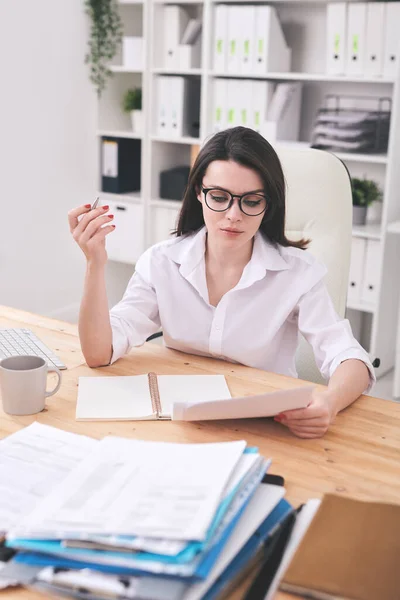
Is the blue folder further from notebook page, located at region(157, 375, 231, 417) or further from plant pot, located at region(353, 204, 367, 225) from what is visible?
plant pot, located at region(353, 204, 367, 225)

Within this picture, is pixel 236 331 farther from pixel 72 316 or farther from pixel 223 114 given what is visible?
pixel 72 316

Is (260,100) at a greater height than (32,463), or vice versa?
(260,100)

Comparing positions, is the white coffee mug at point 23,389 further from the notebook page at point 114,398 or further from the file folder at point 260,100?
the file folder at point 260,100

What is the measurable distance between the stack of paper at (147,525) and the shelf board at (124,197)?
3138mm

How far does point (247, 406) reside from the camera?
1189 millimetres

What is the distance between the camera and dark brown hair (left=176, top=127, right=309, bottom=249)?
159 centimetres

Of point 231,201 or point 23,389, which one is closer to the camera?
point 23,389

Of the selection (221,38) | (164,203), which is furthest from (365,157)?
(164,203)

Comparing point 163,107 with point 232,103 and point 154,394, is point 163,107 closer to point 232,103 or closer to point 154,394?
point 232,103

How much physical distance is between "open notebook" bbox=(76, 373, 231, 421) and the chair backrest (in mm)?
571

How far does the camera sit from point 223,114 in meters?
3.62

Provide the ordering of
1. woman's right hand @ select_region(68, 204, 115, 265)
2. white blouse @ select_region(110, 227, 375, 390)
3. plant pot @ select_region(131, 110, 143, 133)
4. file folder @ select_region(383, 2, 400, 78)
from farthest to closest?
plant pot @ select_region(131, 110, 143, 133), file folder @ select_region(383, 2, 400, 78), white blouse @ select_region(110, 227, 375, 390), woman's right hand @ select_region(68, 204, 115, 265)

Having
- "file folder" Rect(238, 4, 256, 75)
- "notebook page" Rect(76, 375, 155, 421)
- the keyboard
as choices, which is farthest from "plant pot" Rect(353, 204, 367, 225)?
"notebook page" Rect(76, 375, 155, 421)

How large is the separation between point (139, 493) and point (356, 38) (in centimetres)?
280
